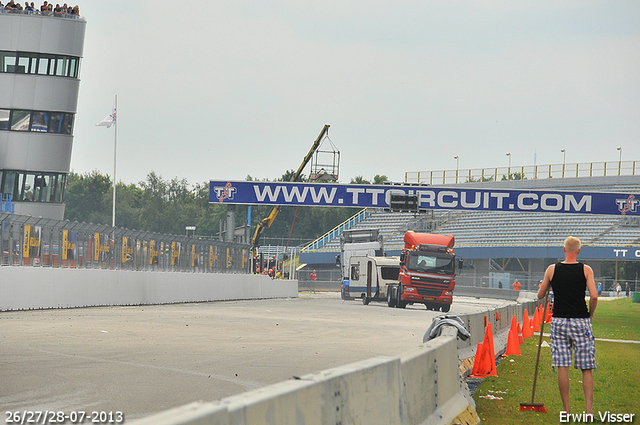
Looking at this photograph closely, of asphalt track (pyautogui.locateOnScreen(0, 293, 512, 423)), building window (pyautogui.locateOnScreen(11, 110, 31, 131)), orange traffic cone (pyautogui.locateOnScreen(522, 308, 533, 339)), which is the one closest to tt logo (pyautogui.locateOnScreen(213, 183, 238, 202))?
building window (pyautogui.locateOnScreen(11, 110, 31, 131))

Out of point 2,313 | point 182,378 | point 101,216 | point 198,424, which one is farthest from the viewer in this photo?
point 101,216

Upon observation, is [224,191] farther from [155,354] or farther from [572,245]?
[572,245]

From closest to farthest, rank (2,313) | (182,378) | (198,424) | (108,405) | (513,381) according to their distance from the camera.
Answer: (198,424)
(108,405)
(182,378)
(513,381)
(2,313)

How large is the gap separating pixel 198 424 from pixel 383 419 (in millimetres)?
2768

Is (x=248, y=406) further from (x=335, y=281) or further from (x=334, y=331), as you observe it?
(x=335, y=281)

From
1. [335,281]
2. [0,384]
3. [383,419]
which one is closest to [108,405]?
[0,384]

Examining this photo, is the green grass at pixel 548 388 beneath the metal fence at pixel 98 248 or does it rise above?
beneath

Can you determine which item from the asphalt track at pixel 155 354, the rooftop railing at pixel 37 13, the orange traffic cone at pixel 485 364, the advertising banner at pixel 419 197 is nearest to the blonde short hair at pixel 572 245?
the asphalt track at pixel 155 354

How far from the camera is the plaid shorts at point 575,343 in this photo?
8.45 metres

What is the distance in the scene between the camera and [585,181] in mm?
78875

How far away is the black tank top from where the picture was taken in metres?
8.54

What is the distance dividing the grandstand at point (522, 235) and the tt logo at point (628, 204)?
15.0 m

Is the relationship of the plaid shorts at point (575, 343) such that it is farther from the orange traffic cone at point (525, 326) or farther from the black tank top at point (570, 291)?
the orange traffic cone at point (525, 326)

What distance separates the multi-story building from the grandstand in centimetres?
2932
